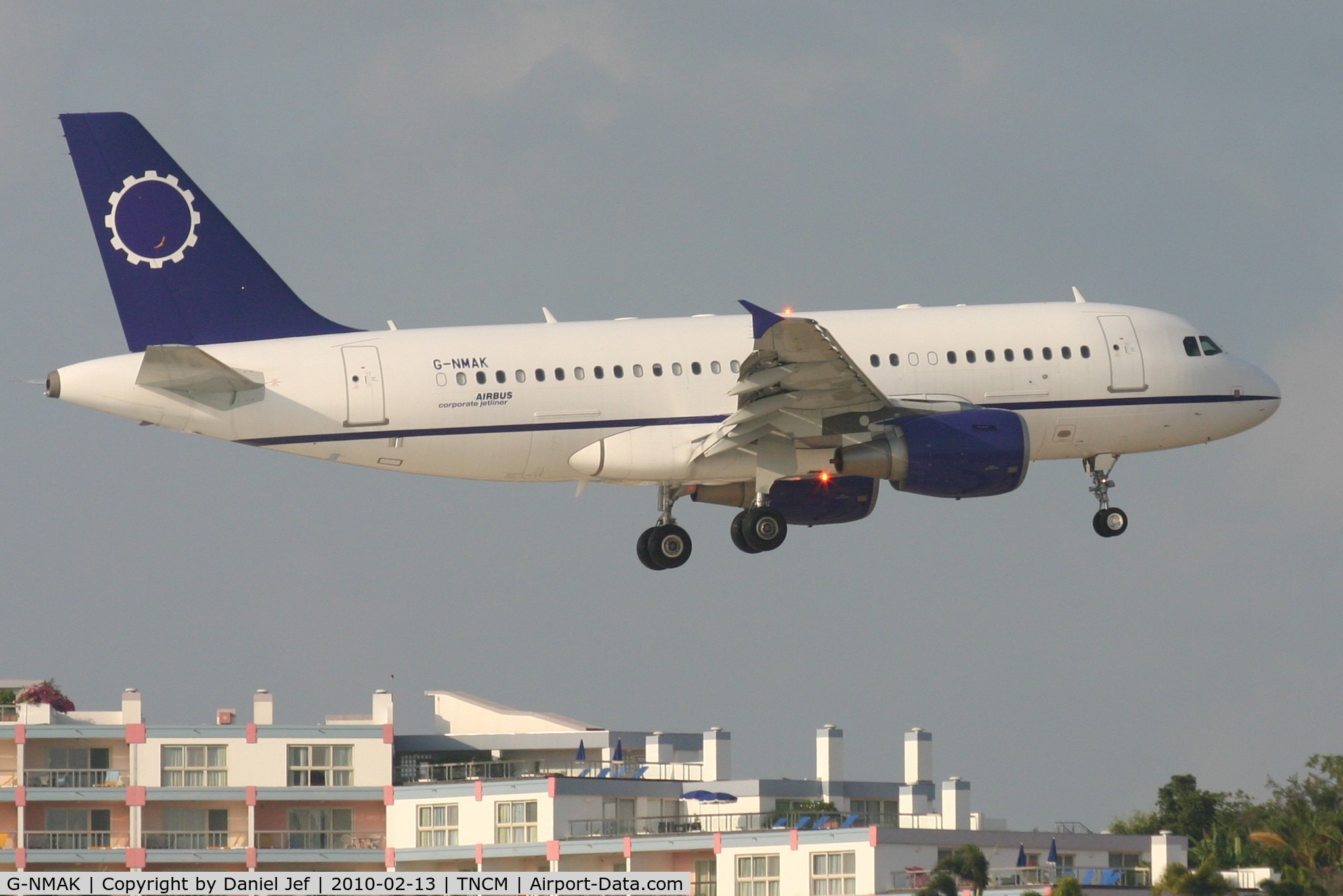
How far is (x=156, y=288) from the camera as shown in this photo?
5369 centimetres

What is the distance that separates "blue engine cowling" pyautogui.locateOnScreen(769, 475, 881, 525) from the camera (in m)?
56.8

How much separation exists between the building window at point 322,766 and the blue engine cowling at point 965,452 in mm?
51265

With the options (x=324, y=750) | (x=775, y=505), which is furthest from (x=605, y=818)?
(x=775, y=505)

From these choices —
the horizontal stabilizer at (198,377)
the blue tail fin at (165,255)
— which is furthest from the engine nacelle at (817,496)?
the horizontal stabilizer at (198,377)

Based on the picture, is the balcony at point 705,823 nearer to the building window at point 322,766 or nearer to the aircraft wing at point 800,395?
the building window at point 322,766

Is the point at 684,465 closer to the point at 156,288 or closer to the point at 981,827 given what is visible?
the point at 156,288

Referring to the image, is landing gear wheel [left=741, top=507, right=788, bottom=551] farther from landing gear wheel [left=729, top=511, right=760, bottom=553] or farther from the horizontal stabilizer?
the horizontal stabilizer

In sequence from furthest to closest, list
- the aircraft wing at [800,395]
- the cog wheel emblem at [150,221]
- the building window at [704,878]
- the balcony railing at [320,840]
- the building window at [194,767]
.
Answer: the building window at [194,767] < the balcony railing at [320,840] < the building window at [704,878] < the cog wheel emblem at [150,221] < the aircraft wing at [800,395]

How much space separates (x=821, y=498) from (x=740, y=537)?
2.49 m

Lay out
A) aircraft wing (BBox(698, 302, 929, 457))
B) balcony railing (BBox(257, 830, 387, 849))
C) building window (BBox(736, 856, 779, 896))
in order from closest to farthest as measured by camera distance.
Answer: aircraft wing (BBox(698, 302, 929, 457))
building window (BBox(736, 856, 779, 896))
balcony railing (BBox(257, 830, 387, 849))

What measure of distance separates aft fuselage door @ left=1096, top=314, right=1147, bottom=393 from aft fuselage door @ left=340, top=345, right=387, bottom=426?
16233 millimetres

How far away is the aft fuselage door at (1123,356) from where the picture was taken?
56.2 m

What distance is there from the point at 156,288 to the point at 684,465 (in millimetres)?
11869

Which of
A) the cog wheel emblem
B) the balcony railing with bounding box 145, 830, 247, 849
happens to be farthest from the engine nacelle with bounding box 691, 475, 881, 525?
the balcony railing with bounding box 145, 830, 247, 849
